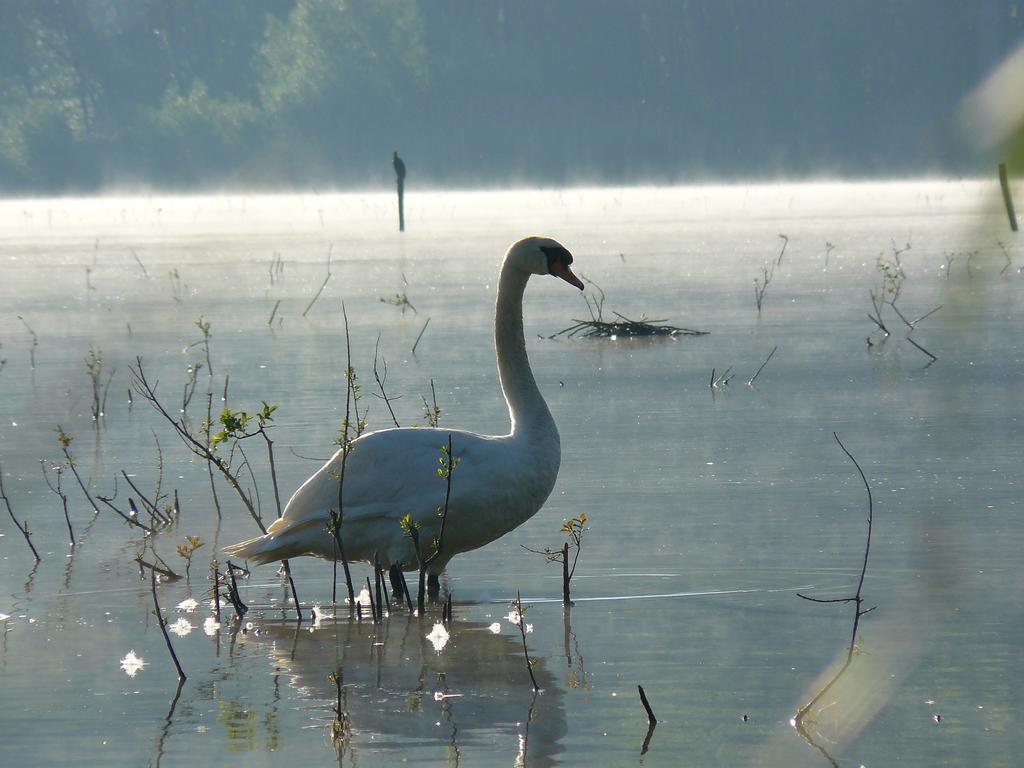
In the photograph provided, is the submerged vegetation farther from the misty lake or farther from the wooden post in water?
the wooden post in water

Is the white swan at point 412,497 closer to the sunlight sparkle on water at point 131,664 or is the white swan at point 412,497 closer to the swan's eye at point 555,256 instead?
the sunlight sparkle on water at point 131,664

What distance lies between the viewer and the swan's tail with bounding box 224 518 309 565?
559 cm

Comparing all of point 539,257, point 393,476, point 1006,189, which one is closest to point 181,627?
point 393,476

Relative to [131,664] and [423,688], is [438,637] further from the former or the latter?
[131,664]

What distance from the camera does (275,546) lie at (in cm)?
557

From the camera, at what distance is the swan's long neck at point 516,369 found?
5.93 meters

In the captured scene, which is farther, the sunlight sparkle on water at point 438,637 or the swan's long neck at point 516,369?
the swan's long neck at point 516,369

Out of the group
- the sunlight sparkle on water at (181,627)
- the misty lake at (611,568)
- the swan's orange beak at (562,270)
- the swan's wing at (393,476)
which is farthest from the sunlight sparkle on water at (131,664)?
the swan's orange beak at (562,270)

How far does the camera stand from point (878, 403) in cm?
1023

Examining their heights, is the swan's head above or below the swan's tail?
above

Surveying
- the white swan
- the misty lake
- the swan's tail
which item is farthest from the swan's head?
the swan's tail

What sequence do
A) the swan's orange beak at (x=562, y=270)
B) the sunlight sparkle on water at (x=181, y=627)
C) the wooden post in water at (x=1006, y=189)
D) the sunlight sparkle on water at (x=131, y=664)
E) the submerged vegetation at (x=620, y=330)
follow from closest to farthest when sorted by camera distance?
the wooden post in water at (x=1006, y=189) < the sunlight sparkle on water at (x=131, y=664) < the sunlight sparkle on water at (x=181, y=627) < the swan's orange beak at (x=562, y=270) < the submerged vegetation at (x=620, y=330)

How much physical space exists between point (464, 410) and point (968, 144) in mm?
9595

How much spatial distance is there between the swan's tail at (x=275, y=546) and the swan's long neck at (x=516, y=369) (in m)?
0.90
